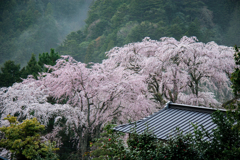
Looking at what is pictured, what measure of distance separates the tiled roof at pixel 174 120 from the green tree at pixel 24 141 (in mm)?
3027

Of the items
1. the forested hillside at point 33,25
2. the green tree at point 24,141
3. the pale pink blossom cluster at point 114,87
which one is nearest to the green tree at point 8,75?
the pale pink blossom cluster at point 114,87

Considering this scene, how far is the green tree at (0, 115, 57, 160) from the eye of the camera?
7.78 meters

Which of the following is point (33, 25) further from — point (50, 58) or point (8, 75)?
point (50, 58)

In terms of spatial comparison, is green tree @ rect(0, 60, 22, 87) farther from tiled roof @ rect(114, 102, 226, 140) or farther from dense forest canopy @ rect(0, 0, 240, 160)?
tiled roof @ rect(114, 102, 226, 140)

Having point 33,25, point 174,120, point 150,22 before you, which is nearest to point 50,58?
point 174,120

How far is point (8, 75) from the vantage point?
60.8 feet

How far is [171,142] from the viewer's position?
4.80 meters

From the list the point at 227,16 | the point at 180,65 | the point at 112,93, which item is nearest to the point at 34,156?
the point at 112,93

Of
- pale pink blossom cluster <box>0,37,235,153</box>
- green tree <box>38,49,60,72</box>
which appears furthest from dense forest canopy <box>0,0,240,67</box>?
pale pink blossom cluster <box>0,37,235,153</box>

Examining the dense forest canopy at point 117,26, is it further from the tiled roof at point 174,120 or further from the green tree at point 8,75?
the tiled roof at point 174,120

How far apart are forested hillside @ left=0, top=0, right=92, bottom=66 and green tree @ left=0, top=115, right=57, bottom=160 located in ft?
163

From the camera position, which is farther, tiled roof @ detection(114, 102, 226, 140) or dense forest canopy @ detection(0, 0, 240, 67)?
dense forest canopy @ detection(0, 0, 240, 67)

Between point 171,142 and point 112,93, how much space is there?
19.5 feet

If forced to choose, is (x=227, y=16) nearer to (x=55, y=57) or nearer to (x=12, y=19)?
(x=55, y=57)
